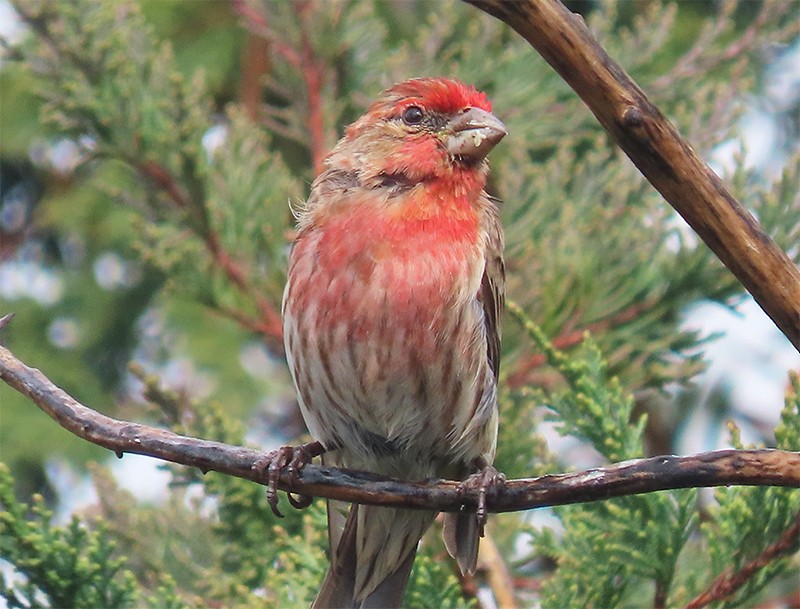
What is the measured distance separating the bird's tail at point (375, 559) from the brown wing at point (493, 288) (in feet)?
1.94

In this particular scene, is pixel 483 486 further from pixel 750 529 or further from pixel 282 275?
pixel 282 275

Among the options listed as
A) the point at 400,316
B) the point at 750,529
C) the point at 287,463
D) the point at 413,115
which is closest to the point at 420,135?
the point at 413,115

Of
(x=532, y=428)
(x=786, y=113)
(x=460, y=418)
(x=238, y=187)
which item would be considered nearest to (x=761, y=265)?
(x=460, y=418)

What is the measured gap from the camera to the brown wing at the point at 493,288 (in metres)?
4.10

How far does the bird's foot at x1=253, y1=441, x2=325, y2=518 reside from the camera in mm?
3434

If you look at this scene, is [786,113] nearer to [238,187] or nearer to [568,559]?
[238,187]

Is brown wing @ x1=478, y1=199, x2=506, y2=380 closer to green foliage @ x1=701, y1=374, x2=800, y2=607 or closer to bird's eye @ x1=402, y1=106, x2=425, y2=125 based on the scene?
bird's eye @ x1=402, y1=106, x2=425, y2=125

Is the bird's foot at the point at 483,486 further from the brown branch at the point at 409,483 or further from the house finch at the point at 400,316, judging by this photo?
the house finch at the point at 400,316

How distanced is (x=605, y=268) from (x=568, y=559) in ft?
4.96

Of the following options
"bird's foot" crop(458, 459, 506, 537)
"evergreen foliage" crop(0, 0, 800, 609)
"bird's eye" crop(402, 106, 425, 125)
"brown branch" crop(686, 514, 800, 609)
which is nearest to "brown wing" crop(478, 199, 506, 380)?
"evergreen foliage" crop(0, 0, 800, 609)

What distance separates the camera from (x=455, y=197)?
4082 millimetres

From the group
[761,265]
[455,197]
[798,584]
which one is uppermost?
[455,197]

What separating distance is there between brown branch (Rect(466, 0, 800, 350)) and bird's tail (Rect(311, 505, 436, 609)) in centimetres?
175

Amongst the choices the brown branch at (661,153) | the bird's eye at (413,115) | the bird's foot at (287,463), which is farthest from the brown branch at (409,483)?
the bird's eye at (413,115)
